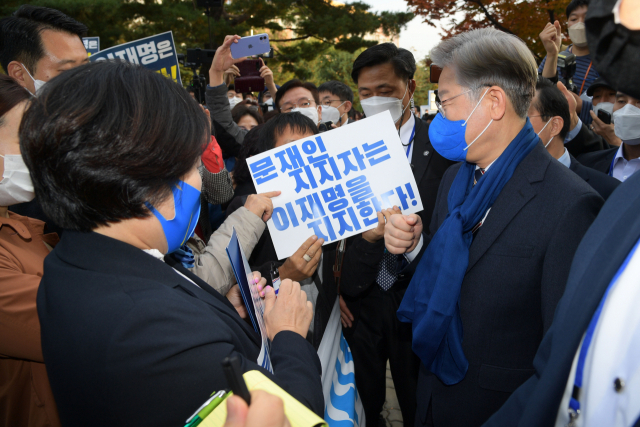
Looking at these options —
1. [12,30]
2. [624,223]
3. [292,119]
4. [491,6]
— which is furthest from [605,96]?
[491,6]

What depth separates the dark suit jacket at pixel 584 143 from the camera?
12.3 ft

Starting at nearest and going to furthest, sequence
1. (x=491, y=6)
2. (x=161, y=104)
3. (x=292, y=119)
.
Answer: (x=161, y=104), (x=292, y=119), (x=491, y=6)

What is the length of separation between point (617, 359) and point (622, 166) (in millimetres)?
2992

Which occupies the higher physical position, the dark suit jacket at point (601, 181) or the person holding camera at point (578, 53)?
the person holding camera at point (578, 53)

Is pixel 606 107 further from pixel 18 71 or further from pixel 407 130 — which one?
pixel 18 71

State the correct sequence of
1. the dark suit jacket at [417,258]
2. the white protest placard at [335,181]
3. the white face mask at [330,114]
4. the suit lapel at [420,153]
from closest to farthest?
the white protest placard at [335,181]
the dark suit jacket at [417,258]
the suit lapel at [420,153]
the white face mask at [330,114]

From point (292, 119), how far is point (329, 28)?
44.8 feet

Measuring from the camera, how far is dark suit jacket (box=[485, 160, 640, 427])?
958 millimetres

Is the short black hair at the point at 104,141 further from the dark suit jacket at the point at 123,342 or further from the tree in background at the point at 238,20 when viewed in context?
the tree in background at the point at 238,20

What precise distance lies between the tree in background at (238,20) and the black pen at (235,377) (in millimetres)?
11767

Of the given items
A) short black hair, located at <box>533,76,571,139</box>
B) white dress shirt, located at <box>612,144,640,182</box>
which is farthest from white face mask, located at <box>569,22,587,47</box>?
short black hair, located at <box>533,76,571,139</box>

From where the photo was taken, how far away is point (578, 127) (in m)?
3.64

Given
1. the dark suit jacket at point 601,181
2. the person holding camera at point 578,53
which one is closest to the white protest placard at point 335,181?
the dark suit jacket at point 601,181

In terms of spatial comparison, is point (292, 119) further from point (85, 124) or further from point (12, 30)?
point (12, 30)
